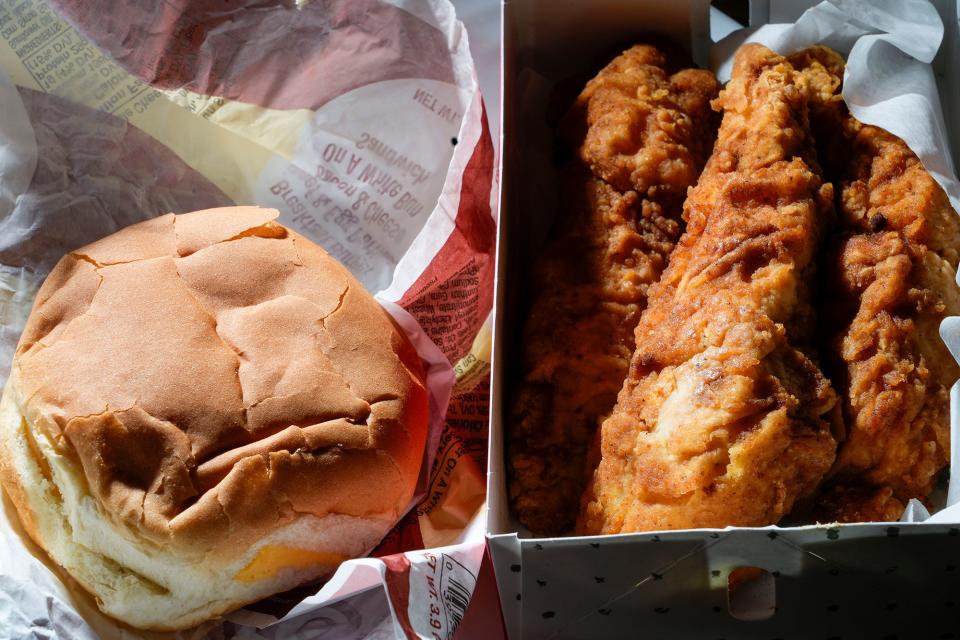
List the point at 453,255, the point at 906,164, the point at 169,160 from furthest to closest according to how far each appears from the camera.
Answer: the point at 169,160, the point at 453,255, the point at 906,164

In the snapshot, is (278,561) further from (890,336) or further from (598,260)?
(890,336)

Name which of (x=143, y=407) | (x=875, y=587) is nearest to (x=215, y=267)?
(x=143, y=407)

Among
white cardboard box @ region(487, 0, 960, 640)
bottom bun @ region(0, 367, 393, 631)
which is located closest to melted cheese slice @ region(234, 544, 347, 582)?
bottom bun @ region(0, 367, 393, 631)

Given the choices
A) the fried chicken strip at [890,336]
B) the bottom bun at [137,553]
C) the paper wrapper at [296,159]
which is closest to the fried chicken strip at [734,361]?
the fried chicken strip at [890,336]

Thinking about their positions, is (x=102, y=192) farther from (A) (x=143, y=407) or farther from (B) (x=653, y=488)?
(B) (x=653, y=488)

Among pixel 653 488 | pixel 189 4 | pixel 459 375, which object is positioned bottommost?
pixel 459 375

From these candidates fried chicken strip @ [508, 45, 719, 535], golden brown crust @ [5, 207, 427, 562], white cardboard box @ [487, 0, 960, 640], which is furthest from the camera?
fried chicken strip @ [508, 45, 719, 535]

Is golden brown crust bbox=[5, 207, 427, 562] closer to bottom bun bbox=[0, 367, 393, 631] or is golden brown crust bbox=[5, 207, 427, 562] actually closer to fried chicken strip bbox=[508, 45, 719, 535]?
bottom bun bbox=[0, 367, 393, 631]
